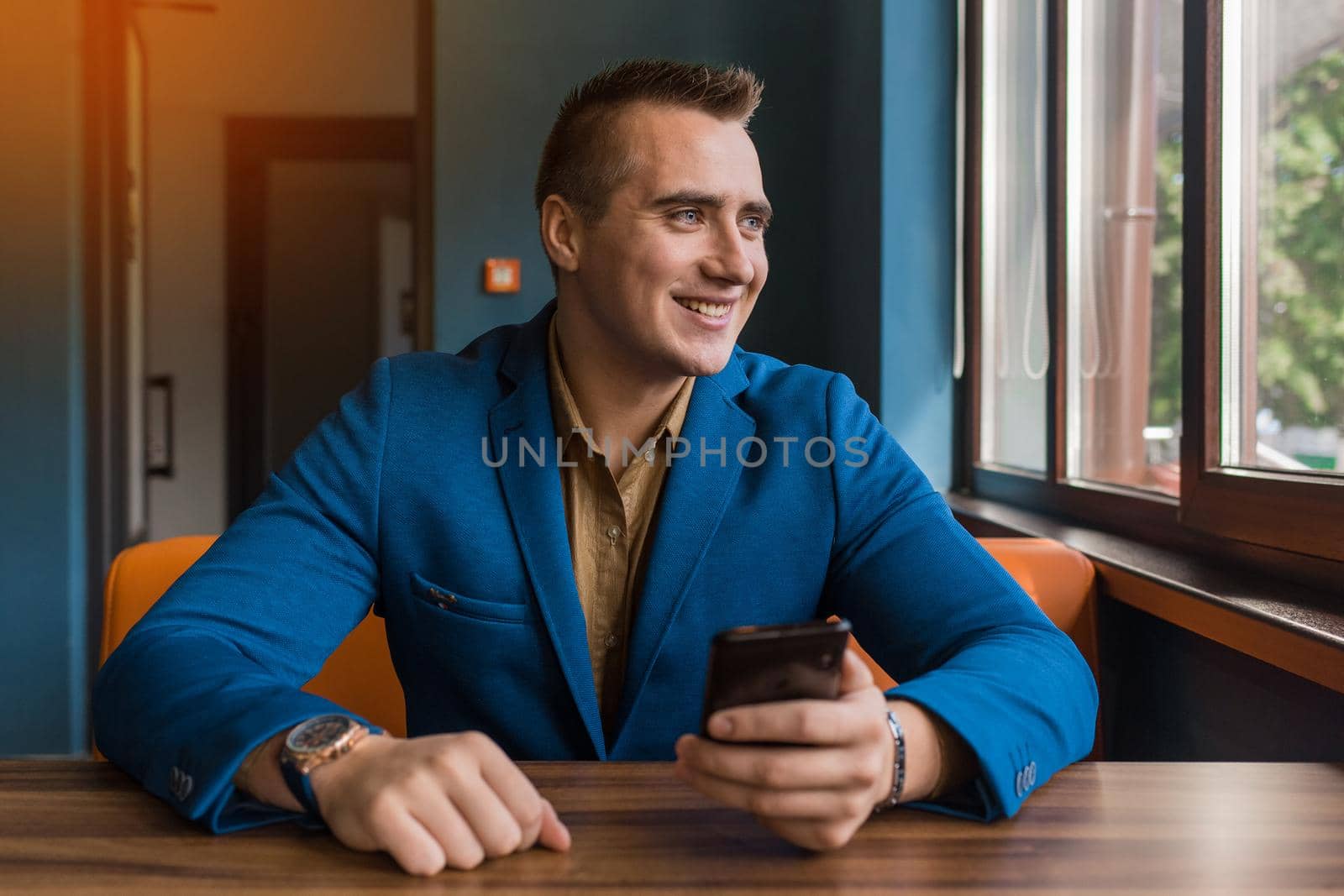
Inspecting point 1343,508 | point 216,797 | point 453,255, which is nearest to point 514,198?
point 453,255

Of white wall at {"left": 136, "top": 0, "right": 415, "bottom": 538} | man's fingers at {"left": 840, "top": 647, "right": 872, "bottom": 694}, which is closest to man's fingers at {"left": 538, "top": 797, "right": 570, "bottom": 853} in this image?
man's fingers at {"left": 840, "top": 647, "right": 872, "bottom": 694}

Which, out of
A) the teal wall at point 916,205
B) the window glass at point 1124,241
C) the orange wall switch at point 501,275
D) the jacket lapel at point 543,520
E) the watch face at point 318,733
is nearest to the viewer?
the watch face at point 318,733

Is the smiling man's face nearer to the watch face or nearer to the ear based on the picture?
the ear

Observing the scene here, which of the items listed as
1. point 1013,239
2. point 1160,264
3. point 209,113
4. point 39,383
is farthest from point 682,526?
point 209,113

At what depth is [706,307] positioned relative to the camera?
4.58 feet

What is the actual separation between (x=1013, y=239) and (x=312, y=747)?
8.06 feet

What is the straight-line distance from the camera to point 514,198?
3.65 m

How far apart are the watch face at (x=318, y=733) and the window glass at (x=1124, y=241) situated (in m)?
1.51

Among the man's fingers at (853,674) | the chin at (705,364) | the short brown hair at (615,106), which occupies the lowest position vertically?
the man's fingers at (853,674)

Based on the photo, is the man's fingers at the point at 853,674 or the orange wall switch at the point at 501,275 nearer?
the man's fingers at the point at 853,674

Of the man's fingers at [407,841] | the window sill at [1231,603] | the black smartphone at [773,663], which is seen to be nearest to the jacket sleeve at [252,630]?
the man's fingers at [407,841]

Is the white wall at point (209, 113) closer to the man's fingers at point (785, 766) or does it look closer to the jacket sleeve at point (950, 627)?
the jacket sleeve at point (950, 627)

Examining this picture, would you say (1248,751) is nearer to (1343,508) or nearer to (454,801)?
(1343,508)

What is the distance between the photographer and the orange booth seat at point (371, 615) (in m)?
1.41
